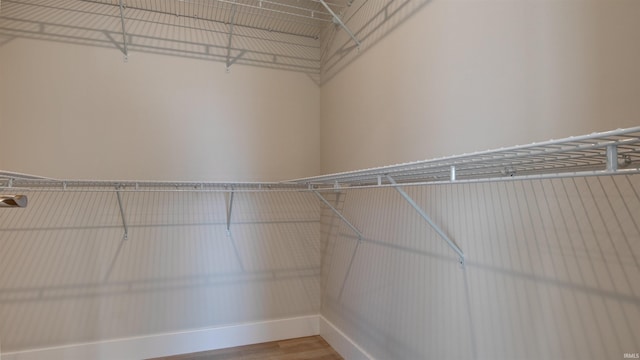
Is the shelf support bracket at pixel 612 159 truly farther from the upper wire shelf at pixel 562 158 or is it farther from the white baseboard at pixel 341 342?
the white baseboard at pixel 341 342

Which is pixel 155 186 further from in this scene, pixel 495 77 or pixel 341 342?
pixel 495 77

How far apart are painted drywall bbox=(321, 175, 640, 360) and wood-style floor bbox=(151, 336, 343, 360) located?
487 millimetres

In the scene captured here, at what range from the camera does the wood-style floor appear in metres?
2.24

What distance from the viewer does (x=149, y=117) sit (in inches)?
91.8

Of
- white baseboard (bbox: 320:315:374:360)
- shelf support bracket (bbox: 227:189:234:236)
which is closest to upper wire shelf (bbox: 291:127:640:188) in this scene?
white baseboard (bbox: 320:315:374:360)

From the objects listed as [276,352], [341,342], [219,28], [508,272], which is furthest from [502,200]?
[219,28]

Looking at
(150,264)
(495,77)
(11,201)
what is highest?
(495,77)

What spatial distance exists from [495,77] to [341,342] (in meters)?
1.90

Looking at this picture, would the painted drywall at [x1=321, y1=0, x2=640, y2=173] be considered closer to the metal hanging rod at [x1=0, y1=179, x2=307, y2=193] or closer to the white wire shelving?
the white wire shelving

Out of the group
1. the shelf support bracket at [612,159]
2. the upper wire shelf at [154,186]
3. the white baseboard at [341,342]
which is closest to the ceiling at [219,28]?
the upper wire shelf at [154,186]

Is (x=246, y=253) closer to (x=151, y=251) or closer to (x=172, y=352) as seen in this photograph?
(x=151, y=251)

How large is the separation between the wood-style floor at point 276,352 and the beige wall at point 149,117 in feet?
4.08

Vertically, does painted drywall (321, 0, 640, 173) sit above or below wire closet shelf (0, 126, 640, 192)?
above

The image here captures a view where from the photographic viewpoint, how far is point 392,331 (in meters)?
1.72
